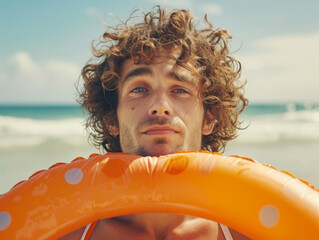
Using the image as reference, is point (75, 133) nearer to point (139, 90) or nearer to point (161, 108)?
point (139, 90)

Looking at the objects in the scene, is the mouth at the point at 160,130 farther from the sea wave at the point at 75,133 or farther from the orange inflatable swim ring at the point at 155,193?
the sea wave at the point at 75,133

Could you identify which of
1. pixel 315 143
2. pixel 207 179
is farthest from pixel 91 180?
pixel 315 143

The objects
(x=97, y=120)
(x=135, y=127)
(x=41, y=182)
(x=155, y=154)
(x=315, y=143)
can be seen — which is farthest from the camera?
(x=315, y=143)

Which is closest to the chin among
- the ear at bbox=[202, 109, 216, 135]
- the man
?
the man

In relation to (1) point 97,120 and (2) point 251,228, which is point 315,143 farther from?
(2) point 251,228

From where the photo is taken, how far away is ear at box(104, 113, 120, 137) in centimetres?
246

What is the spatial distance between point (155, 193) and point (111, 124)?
1193 millimetres

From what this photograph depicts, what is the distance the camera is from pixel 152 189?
55.7 inches

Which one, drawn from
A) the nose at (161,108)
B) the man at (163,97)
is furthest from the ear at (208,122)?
the nose at (161,108)

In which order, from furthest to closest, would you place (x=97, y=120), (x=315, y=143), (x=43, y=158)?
(x=315, y=143), (x=43, y=158), (x=97, y=120)

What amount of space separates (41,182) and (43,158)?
594 cm

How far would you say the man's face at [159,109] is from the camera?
181cm

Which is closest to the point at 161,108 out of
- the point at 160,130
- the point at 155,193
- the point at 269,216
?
the point at 160,130

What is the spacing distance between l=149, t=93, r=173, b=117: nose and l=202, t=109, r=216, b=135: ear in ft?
1.62
